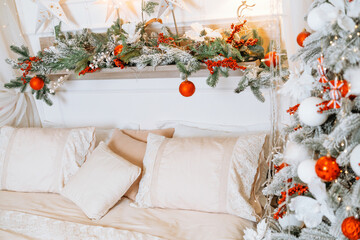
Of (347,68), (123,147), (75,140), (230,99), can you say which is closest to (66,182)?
(75,140)

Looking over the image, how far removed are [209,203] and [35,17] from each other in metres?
1.78

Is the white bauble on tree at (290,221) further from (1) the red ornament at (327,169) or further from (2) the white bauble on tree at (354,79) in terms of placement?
(2) the white bauble on tree at (354,79)

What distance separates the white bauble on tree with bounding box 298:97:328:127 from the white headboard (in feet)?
2.77

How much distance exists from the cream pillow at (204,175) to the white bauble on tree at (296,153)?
0.46 m

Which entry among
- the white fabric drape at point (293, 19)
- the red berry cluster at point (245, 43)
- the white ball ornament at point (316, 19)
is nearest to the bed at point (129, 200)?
the red berry cluster at point (245, 43)

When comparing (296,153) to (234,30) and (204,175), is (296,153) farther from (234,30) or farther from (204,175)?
(234,30)

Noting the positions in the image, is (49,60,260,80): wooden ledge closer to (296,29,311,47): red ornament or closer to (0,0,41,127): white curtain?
(0,0,41,127): white curtain

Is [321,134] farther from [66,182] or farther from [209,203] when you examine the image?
[66,182]

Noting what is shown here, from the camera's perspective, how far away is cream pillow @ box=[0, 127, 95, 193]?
2.22m

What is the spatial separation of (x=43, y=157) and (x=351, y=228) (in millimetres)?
1773

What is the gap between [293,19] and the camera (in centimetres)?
146

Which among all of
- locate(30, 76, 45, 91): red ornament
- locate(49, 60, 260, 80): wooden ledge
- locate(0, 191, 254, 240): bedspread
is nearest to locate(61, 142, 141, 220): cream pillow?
locate(0, 191, 254, 240): bedspread

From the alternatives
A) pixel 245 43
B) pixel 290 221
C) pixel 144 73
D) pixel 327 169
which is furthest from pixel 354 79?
pixel 144 73

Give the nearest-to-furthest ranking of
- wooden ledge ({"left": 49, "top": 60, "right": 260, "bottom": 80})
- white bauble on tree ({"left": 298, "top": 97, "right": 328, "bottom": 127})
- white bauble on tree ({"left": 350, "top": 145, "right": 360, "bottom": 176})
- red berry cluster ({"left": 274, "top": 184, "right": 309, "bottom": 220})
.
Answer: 1. white bauble on tree ({"left": 350, "top": 145, "right": 360, "bottom": 176})
2. white bauble on tree ({"left": 298, "top": 97, "right": 328, "bottom": 127})
3. red berry cluster ({"left": 274, "top": 184, "right": 309, "bottom": 220})
4. wooden ledge ({"left": 49, "top": 60, "right": 260, "bottom": 80})
